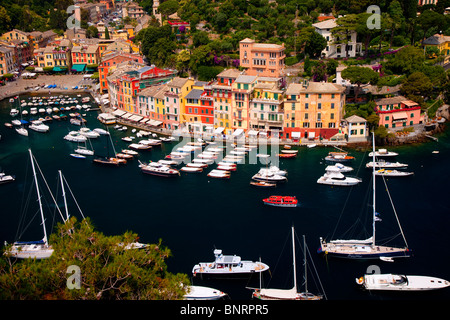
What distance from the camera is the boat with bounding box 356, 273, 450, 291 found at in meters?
32.6

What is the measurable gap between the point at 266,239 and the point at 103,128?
114 feet

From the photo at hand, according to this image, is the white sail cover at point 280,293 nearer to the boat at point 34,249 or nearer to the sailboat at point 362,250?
the sailboat at point 362,250

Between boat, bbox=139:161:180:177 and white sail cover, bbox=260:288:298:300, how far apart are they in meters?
21.4

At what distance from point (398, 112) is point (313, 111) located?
10.0 meters

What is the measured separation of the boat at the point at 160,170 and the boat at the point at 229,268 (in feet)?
57.1

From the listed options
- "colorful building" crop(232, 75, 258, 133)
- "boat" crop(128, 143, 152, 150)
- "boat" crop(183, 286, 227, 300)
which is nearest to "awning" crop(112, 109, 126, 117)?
"boat" crop(128, 143, 152, 150)

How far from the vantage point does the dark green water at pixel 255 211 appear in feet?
117

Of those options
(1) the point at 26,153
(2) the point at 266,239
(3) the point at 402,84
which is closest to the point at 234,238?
(2) the point at 266,239

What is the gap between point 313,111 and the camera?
5847 centimetres

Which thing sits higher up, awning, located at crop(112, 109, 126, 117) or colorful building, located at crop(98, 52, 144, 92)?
colorful building, located at crop(98, 52, 144, 92)

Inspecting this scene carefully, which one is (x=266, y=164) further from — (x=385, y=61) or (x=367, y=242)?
(x=385, y=61)

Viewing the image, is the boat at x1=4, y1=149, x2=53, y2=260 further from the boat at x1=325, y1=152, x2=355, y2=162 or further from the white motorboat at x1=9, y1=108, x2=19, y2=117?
the white motorboat at x1=9, y1=108, x2=19, y2=117

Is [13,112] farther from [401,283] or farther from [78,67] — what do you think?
[401,283]

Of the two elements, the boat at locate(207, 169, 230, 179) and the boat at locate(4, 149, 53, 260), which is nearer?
the boat at locate(4, 149, 53, 260)
